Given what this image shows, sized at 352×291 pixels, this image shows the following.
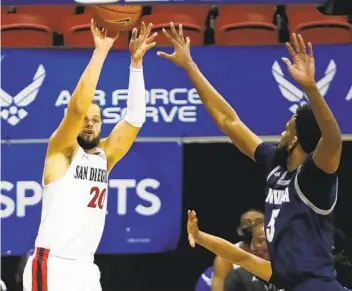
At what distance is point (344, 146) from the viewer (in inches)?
280

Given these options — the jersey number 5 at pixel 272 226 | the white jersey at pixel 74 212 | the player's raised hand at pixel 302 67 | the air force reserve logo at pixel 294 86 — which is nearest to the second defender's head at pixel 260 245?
the air force reserve logo at pixel 294 86

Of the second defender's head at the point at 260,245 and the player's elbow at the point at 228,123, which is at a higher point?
the player's elbow at the point at 228,123

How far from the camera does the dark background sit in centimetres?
733

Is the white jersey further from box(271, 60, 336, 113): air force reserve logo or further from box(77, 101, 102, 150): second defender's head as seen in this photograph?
box(271, 60, 336, 113): air force reserve logo

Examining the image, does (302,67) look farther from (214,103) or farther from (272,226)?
(214,103)

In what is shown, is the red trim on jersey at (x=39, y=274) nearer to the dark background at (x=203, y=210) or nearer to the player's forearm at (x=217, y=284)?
the player's forearm at (x=217, y=284)

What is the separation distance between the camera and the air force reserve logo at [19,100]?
21.3 ft

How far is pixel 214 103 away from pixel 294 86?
5.90 feet

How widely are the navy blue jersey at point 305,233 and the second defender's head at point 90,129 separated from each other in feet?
3.93

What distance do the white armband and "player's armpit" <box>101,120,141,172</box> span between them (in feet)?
0.13

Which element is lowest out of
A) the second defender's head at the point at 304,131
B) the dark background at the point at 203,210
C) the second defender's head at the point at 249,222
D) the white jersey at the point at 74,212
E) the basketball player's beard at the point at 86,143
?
the dark background at the point at 203,210

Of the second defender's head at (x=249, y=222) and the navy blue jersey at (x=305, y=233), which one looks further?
the second defender's head at (x=249, y=222)

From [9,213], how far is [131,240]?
892mm

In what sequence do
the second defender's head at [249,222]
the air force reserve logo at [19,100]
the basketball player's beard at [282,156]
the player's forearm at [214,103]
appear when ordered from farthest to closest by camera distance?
the air force reserve logo at [19,100]
the second defender's head at [249,222]
the player's forearm at [214,103]
the basketball player's beard at [282,156]
